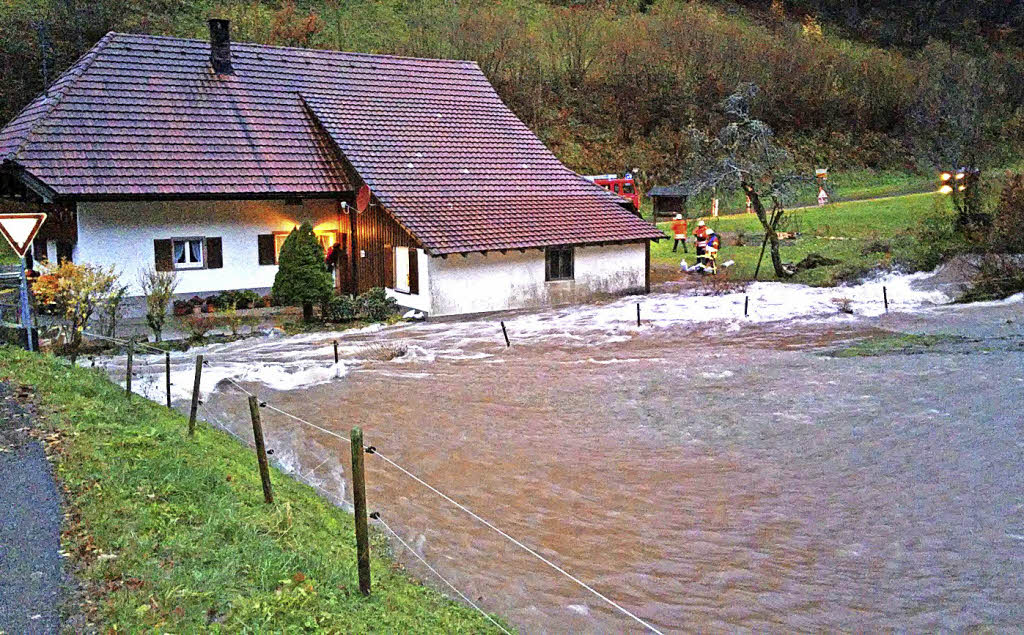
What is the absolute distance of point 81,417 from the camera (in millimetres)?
10258

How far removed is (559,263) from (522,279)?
4.80 feet

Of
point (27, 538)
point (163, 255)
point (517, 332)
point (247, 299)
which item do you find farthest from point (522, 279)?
point (27, 538)

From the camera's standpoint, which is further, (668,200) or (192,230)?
(668,200)

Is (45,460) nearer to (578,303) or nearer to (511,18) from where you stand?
(578,303)

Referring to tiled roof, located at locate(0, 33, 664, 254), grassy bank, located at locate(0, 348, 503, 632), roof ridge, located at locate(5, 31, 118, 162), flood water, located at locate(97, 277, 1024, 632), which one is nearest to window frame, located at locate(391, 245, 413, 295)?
tiled roof, located at locate(0, 33, 664, 254)

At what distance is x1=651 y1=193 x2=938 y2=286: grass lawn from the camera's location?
2898cm

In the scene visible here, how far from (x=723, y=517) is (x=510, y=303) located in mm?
15476

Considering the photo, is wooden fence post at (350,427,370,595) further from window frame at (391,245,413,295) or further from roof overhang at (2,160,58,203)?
roof overhang at (2,160,58,203)

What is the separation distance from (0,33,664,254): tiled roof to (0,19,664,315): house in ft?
0.19

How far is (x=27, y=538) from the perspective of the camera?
683 centimetres

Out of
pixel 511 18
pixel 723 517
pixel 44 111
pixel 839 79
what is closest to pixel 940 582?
pixel 723 517

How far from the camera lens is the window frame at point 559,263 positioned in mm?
26188

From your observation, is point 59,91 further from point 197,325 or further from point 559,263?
point 559,263

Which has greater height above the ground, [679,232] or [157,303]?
[679,232]
